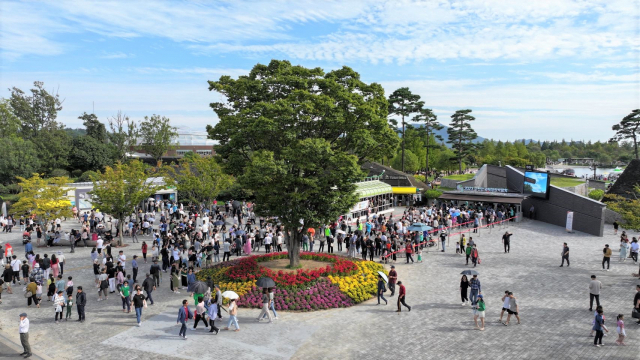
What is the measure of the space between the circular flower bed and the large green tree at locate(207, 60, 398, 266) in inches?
70.9

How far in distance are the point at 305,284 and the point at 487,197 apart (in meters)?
25.6

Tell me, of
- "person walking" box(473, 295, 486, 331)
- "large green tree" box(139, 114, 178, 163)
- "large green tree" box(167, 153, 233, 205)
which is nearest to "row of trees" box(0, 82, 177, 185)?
"large green tree" box(139, 114, 178, 163)

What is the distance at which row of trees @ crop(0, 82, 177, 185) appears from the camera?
52.4 m

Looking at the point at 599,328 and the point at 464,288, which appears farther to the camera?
the point at 464,288

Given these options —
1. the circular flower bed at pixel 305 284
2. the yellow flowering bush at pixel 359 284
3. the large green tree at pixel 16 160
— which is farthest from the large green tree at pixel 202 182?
the large green tree at pixel 16 160

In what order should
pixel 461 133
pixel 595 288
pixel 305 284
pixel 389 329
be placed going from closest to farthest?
pixel 389 329, pixel 595 288, pixel 305 284, pixel 461 133

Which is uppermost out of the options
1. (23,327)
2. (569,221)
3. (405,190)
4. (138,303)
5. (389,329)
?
(405,190)

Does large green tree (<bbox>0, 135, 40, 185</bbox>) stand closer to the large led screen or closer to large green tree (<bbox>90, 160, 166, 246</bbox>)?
large green tree (<bbox>90, 160, 166, 246</bbox>)

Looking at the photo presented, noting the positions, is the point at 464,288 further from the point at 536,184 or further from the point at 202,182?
the point at 202,182

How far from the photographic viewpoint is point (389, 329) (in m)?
14.4

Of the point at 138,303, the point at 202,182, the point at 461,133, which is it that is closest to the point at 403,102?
the point at 461,133

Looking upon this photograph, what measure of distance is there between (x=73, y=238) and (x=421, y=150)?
63.6 metres

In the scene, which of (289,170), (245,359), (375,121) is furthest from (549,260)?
(245,359)

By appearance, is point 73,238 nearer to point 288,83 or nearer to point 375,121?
point 288,83
